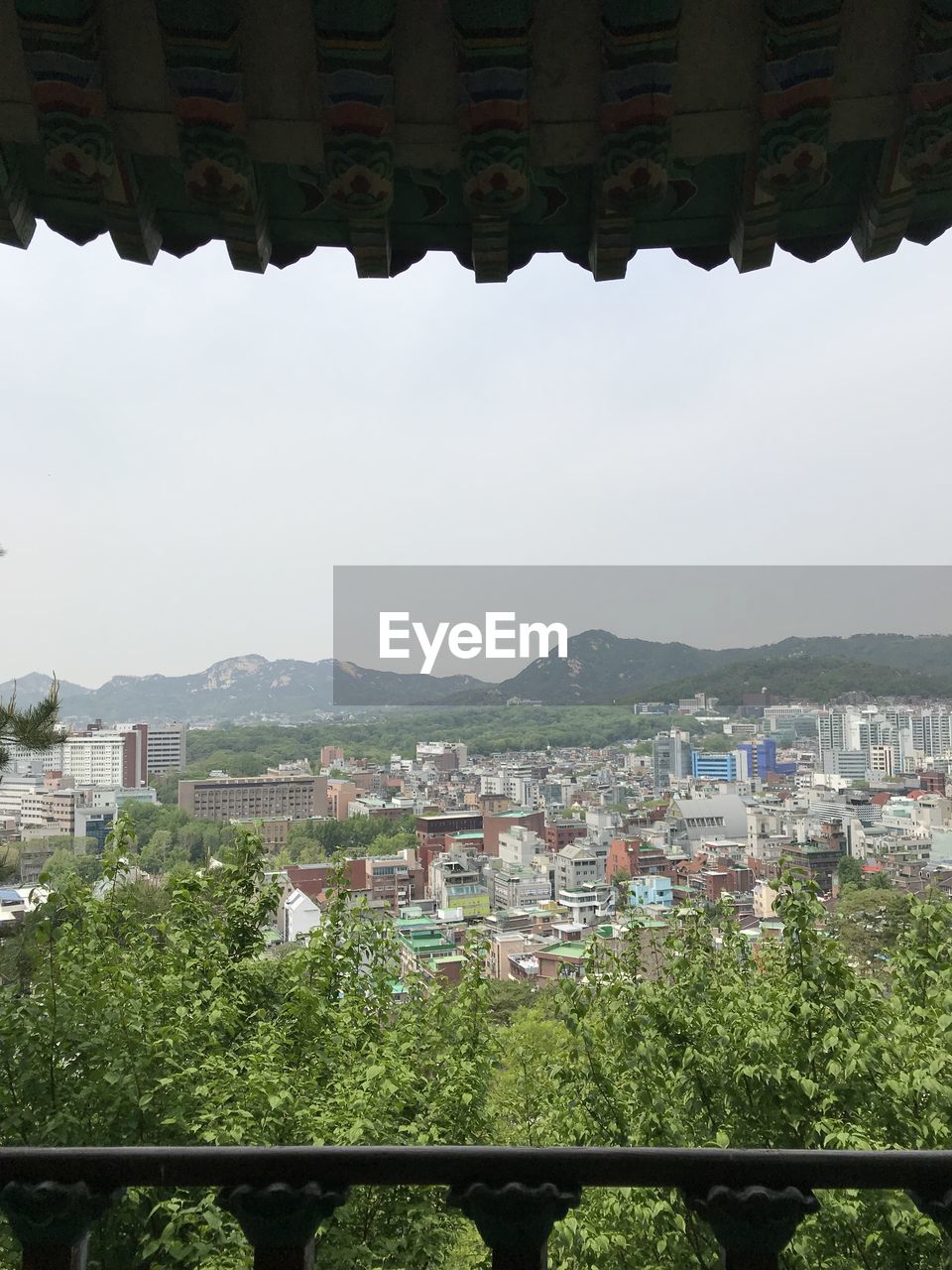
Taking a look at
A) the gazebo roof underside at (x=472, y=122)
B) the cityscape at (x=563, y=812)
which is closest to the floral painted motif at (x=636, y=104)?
the gazebo roof underside at (x=472, y=122)

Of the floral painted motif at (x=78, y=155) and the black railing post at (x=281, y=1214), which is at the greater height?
the floral painted motif at (x=78, y=155)

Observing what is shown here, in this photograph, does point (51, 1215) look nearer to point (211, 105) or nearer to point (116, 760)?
point (211, 105)

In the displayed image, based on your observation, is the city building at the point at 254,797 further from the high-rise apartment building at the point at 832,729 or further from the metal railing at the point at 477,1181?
the metal railing at the point at 477,1181

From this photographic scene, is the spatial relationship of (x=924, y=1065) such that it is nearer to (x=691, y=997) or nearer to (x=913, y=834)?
(x=691, y=997)

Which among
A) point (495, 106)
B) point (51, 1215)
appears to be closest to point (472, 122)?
point (495, 106)

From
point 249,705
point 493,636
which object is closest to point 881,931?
point 493,636

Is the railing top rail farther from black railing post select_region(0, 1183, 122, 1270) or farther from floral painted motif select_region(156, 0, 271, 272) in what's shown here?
floral painted motif select_region(156, 0, 271, 272)
